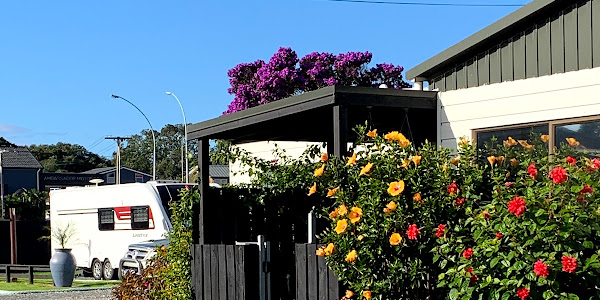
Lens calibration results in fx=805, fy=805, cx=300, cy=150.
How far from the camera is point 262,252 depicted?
8.73 meters

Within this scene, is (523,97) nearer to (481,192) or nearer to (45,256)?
(481,192)

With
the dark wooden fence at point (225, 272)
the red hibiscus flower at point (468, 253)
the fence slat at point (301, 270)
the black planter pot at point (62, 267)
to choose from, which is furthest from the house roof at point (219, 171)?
the red hibiscus flower at point (468, 253)

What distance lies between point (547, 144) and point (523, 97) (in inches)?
24.2

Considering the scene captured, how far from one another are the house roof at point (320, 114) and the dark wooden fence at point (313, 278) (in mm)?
1565

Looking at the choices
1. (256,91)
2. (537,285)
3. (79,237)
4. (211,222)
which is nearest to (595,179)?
(537,285)

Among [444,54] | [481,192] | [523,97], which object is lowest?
[481,192]

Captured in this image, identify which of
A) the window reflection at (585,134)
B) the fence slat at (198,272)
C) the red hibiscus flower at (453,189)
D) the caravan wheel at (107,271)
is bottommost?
the caravan wheel at (107,271)

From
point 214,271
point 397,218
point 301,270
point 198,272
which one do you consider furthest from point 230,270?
point 397,218

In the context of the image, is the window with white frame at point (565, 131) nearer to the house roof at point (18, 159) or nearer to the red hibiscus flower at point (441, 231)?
the red hibiscus flower at point (441, 231)

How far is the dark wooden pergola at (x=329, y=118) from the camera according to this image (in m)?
8.12

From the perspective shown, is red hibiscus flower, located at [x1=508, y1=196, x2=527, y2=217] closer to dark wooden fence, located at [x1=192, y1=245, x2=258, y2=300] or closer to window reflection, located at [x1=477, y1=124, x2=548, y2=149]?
window reflection, located at [x1=477, y1=124, x2=548, y2=149]

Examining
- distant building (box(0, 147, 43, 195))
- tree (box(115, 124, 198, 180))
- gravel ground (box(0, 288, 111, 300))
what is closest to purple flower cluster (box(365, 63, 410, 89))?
gravel ground (box(0, 288, 111, 300))

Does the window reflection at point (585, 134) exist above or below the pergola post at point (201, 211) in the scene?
above

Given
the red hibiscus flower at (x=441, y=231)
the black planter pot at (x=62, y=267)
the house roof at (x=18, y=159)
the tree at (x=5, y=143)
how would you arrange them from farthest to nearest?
the tree at (x=5, y=143) < the house roof at (x=18, y=159) < the black planter pot at (x=62, y=267) < the red hibiscus flower at (x=441, y=231)
